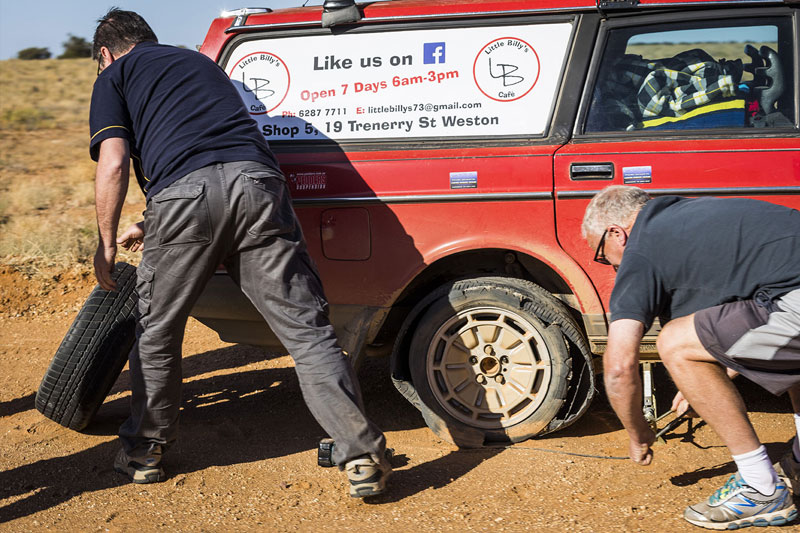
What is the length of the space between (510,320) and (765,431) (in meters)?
1.34

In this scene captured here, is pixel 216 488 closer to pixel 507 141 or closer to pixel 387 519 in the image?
pixel 387 519

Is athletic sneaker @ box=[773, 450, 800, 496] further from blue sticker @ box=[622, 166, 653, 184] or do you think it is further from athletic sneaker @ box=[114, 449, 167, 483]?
athletic sneaker @ box=[114, 449, 167, 483]

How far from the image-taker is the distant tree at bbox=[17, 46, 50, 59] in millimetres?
33719

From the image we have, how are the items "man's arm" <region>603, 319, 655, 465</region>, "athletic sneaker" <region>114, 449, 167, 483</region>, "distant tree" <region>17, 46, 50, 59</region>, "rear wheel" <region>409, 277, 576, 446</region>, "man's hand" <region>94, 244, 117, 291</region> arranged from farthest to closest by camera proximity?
1. "distant tree" <region>17, 46, 50, 59</region>
2. "rear wheel" <region>409, 277, 576, 446</region>
3. "athletic sneaker" <region>114, 449, 167, 483</region>
4. "man's hand" <region>94, 244, 117, 291</region>
5. "man's arm" <region>603, 319, 655, 465</region>

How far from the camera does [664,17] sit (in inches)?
139

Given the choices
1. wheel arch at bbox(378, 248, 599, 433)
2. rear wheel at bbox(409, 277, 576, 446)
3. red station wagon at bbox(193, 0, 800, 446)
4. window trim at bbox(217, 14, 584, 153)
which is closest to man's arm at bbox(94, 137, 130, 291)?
red station wagon at bbox(193, 0, 800, 446)

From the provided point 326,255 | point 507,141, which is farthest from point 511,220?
point 326,255

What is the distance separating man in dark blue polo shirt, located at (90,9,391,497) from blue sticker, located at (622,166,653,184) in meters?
1.43

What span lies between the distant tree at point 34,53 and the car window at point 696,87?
35.4 metres

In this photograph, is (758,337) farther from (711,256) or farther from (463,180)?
(463,180)

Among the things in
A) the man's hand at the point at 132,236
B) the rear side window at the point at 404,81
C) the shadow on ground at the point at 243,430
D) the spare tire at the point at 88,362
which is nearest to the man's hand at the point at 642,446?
the shadow on ground at the point at 243,430

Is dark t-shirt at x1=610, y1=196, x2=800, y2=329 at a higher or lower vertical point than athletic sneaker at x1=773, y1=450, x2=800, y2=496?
higher

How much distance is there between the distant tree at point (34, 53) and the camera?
33.7 m

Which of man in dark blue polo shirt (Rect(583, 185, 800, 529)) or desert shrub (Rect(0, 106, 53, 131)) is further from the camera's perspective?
desert shrub (Rect(0, 106, 53, 131))
